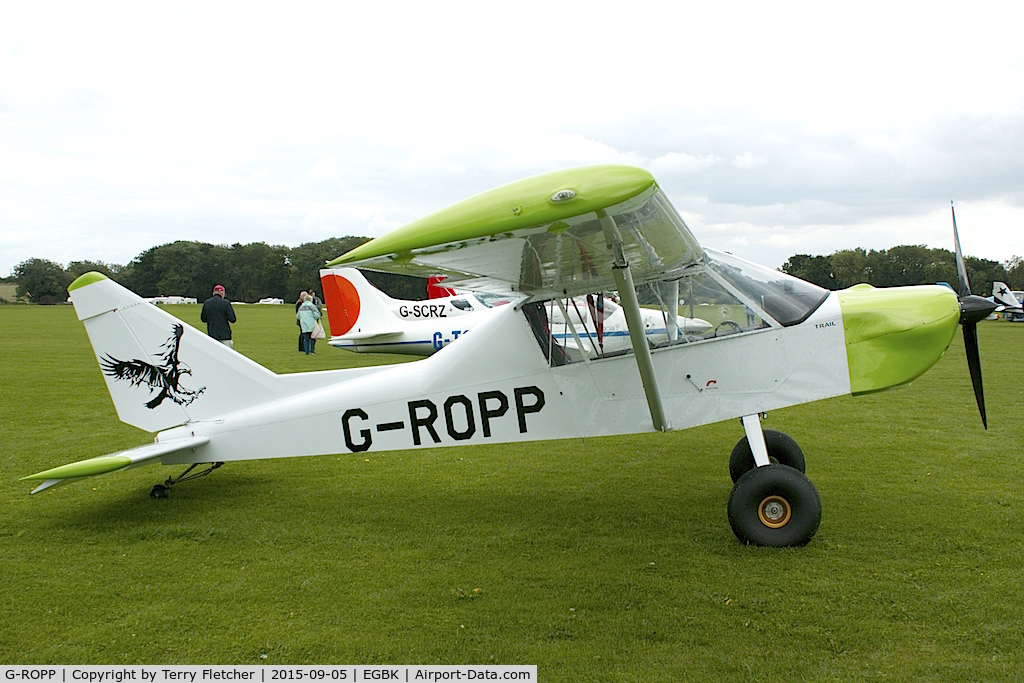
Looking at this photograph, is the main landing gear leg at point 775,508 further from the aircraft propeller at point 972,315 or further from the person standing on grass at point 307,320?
the person standing on grass at point 307,320

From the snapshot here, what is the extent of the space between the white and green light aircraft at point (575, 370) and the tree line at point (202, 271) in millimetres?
81026

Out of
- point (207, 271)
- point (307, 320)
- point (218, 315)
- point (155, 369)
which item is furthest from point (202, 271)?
point (155, 369)

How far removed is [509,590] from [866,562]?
7.29 feet

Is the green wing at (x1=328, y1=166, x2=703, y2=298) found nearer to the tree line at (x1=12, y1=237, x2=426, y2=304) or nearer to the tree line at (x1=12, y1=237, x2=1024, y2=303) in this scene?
the tree line at (x1=12, y1=237, x2=1024, y2=303)

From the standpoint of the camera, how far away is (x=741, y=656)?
3.26 meters

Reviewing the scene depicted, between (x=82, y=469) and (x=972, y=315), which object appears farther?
(x=972, y=315)

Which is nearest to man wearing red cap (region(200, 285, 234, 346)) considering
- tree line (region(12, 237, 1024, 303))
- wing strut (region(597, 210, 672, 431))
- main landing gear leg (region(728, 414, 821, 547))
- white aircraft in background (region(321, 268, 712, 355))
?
white aircraft in background (region(321, 268, 712, 355))

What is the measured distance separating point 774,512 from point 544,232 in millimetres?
2529

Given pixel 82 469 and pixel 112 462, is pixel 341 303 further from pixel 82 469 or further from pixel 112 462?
pixel 82 469

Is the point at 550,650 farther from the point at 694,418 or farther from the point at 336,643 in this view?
the point at 694,418

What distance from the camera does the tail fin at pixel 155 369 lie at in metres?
5.67

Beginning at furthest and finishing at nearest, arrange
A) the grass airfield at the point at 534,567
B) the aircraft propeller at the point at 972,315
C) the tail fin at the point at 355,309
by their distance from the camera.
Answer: the tail fin at the point at 355,309 < the aircraft propeller at the point at 972,315 < the grass airfield at the point at 534,567

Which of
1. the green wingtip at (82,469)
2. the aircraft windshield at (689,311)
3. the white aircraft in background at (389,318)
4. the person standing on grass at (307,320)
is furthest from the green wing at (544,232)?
the person standing on grass at (307,320)

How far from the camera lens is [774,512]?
14.9ft
